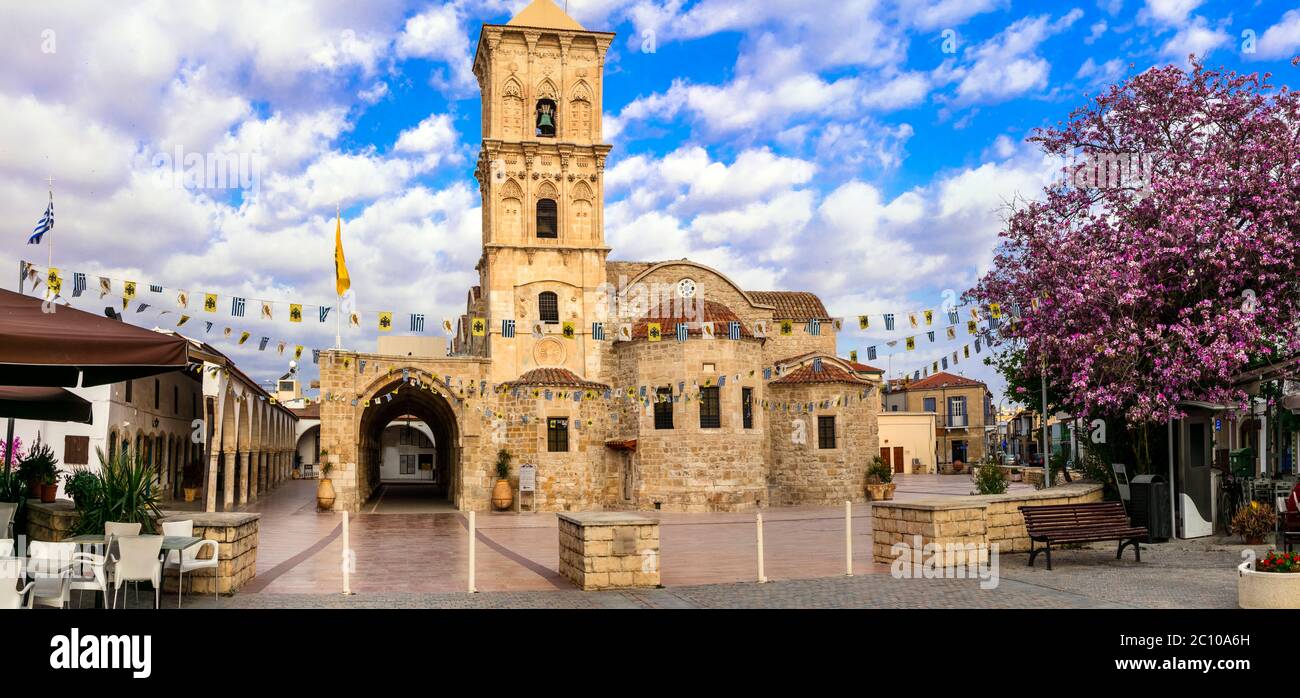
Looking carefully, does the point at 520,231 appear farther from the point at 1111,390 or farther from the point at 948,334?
the point at 1111,390

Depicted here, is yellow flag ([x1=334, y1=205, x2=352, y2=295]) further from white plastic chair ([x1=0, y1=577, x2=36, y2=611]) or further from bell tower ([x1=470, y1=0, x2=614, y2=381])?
white plastic chair ([x1=0, y1=577, x2=36, y2=611])

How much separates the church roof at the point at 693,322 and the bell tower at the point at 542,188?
1.73m

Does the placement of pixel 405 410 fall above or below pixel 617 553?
above

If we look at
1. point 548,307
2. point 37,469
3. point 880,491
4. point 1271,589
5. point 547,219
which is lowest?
point 880,491

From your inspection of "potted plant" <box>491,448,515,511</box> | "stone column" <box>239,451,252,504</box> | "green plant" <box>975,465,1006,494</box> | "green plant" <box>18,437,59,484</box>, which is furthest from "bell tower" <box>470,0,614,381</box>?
"green plant" <box>18,437,59,484</box>

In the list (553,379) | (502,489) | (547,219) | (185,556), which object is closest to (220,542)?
(185,556)

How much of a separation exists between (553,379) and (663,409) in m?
3.39

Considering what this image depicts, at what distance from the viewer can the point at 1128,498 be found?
15219 millimetres

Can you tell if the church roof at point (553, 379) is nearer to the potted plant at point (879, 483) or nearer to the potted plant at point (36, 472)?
the potted plant at point (879, 483)

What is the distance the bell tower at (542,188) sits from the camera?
31.4 meters

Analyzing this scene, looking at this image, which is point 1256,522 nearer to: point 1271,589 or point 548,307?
point 1271,589

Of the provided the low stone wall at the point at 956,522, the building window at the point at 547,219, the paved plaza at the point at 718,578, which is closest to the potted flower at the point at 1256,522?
the paved plaza at the point at 718,578

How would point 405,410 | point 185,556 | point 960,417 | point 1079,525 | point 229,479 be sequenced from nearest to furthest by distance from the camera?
point 185,556 < point 1079,525 < point 229,479 < point 405,410 < point 960,417

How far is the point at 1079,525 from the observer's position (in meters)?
12.3
